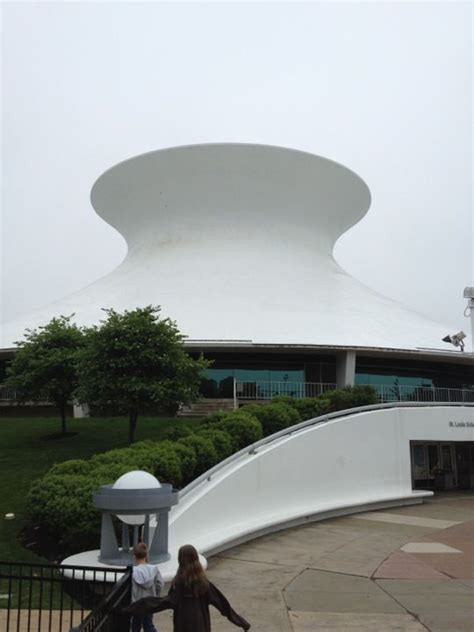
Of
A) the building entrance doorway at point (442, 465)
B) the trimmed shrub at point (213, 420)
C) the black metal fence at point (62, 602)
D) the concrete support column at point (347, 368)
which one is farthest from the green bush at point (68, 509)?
the concrete support column at point (347, 368)

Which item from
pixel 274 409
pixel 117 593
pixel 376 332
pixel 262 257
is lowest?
pixel 117 593

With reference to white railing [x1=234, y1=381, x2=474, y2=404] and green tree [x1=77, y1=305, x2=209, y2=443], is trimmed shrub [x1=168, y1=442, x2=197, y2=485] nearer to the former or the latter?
green tree [x1=77, y1=305, x2=209, y2=443]

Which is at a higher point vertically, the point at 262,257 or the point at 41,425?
the point at 262,257

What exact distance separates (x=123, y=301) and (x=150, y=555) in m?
16.3

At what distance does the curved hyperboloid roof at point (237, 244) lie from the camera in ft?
75.0

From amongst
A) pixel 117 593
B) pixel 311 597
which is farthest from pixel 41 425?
pixel 117 593

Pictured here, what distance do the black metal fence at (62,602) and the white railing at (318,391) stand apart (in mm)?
14612

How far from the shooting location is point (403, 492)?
16.1m

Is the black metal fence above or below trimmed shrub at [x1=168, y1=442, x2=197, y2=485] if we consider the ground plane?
below

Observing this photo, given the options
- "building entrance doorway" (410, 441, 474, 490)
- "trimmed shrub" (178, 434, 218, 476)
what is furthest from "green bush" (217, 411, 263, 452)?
"building entrance doorway" (410, 441, 474, 490)

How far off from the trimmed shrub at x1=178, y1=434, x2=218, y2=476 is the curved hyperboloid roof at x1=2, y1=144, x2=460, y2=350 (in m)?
10.4

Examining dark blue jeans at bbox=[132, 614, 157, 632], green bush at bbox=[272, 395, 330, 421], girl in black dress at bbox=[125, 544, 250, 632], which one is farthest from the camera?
green bush at bbox=[272, 395, 330, 421]

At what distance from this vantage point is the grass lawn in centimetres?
920

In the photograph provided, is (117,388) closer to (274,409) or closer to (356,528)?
(274,409)
